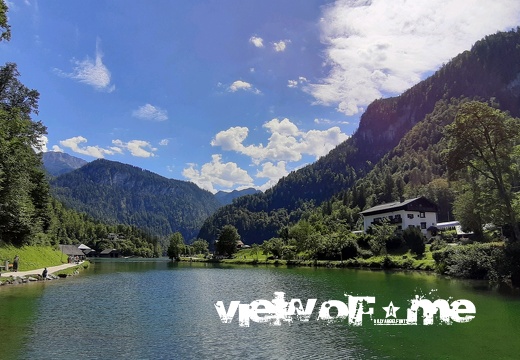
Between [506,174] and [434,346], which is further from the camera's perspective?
[506,174]

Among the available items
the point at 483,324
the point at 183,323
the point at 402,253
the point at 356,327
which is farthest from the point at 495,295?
the point at 402,253

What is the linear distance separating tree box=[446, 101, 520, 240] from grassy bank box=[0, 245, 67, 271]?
61588 millimetres

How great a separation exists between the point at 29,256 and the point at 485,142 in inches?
2775

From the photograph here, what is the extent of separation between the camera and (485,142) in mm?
46969

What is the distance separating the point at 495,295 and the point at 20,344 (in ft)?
114

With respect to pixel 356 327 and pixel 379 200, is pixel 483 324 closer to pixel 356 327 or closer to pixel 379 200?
pixel 356 327

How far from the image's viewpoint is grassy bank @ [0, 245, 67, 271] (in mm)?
55094

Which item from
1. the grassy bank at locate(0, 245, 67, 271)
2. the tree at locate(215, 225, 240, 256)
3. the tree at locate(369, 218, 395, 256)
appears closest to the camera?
the grassy bank at locate(0, 245, 67, 271)

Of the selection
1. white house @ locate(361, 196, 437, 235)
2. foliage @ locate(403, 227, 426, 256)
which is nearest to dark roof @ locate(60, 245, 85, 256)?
foliage @ locate(403, 227, 426, 256)

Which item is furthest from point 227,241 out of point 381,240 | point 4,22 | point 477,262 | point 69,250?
point 4,22

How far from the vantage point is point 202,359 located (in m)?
16.0

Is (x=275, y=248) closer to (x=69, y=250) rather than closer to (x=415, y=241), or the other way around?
(x=415, y=241)

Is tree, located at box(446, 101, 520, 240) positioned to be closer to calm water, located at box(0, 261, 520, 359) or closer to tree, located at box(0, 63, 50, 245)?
calm water, located at box(0, 261, 520, 359)

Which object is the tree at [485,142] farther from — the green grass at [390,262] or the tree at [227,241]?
the tree at [227,241]
